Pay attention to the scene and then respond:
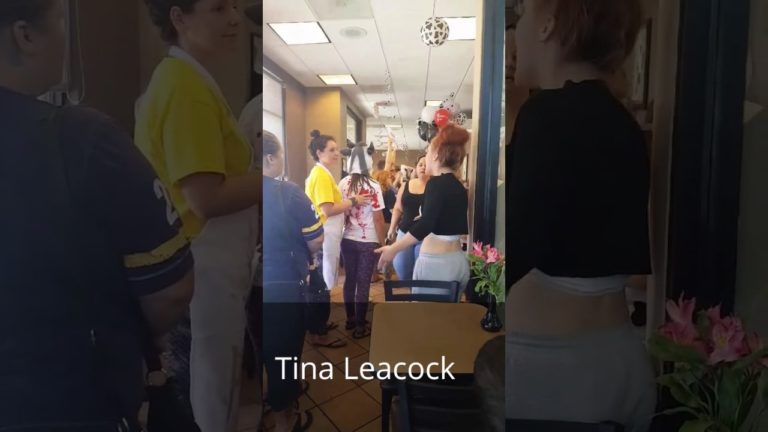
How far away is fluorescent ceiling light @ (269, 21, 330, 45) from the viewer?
99 centimetres

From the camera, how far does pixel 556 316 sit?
3.40 feet

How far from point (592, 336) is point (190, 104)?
1.23 m

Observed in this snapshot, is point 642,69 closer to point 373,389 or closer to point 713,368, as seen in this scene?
point 713,368

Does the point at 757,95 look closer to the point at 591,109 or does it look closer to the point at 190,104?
the point at 591,109

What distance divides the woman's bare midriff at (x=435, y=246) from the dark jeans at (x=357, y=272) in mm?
131

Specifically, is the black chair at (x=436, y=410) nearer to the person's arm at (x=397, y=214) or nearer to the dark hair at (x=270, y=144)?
the person's arm at (x=397, y=214)

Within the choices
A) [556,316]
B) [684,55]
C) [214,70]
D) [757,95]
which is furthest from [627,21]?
[214,70]

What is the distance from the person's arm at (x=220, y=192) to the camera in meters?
1.04

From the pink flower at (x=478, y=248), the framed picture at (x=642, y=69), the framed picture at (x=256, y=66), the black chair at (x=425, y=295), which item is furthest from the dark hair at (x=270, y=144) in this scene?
the framed picture at (x=642, y=69)

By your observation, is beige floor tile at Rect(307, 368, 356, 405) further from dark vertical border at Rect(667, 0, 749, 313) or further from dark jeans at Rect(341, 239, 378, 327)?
dark vertical border at Rect(667, 0, 749, 313)

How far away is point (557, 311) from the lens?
104cm

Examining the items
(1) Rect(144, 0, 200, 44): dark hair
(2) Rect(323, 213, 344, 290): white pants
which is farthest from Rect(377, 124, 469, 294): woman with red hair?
(1) Rect(144, 0, 200, 44): dark hair

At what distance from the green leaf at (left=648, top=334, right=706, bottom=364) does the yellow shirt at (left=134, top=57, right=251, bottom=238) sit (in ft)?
3.57

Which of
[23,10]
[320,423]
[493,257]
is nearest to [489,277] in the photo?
[493,257]
